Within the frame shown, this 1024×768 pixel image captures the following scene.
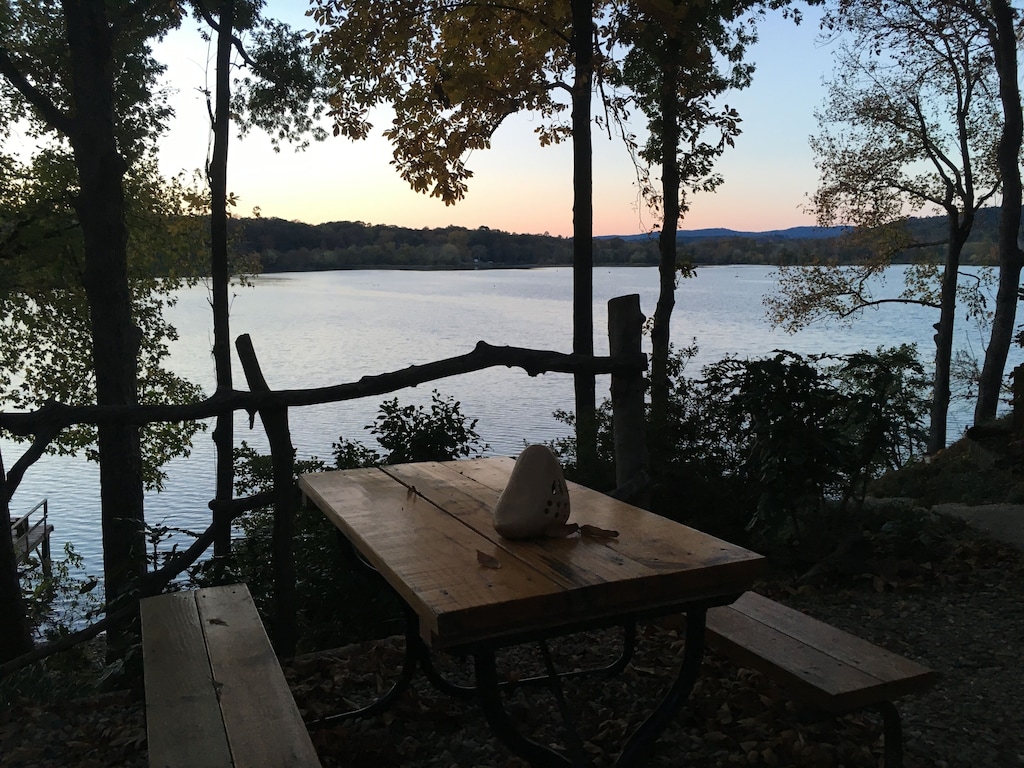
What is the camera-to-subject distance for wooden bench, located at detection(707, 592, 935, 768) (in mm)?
1952

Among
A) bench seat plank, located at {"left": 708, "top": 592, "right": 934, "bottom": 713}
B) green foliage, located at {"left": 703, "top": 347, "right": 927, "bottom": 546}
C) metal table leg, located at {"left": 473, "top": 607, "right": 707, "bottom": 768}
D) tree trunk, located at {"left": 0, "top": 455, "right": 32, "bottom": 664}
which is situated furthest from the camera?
tree trunk, located at {"left": 0, "top": 455, "right": 32, "bottom": 664}

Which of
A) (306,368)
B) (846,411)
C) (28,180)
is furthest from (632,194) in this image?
(306,368)

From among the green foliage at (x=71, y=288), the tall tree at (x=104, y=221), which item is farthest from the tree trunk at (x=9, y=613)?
the green foliage at (x=71, y=288)

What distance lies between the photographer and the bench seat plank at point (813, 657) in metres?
1.95

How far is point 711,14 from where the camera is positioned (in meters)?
7.46

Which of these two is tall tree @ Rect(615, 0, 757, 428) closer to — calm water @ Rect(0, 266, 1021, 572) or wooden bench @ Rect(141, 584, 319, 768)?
calm water @ Rect(0, 266, 1021, 572)

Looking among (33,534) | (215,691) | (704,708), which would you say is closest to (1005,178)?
(704,708)

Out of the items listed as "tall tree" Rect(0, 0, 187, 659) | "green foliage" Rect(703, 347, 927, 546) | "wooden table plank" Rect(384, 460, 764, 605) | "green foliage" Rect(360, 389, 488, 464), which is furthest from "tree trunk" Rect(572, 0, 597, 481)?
"wooden table plank" Rect(384, 460, 764, 605)

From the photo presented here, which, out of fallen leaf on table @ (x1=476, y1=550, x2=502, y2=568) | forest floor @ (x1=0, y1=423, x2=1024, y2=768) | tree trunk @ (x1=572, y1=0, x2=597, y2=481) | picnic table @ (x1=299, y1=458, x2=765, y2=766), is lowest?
forest floor @ (x1=0, y1=423, x2=1024, y2=768)

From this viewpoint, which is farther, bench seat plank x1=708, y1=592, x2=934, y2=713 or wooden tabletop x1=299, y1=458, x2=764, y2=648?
bench seat plank x1=708, y1=592, x2=934, y2=713

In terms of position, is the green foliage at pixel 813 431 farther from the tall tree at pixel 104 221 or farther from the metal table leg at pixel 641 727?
the tall tree at pixel 104 221

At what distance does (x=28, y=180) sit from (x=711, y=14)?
12267 mm

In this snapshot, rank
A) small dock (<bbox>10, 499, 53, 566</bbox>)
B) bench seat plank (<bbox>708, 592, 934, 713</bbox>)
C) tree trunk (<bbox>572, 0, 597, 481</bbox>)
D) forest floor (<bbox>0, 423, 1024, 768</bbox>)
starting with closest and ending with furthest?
1. bench seat plank (<bbox>708, 592, 934, 713</bbox>)
2. forest floor (<bbox>0, 423, 1024, 768</bbox>)
3. tree trunk (<bbox>572, 0, 597, 481</bbox>)
4. small dock (<bbox>10, 499, 53, 566</bbox>)

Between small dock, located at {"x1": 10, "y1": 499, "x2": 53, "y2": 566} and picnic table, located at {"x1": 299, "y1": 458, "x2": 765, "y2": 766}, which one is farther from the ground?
picnic table, located at {"x1": 299, "y1": 458, "x2": 765, "y2": 766}
